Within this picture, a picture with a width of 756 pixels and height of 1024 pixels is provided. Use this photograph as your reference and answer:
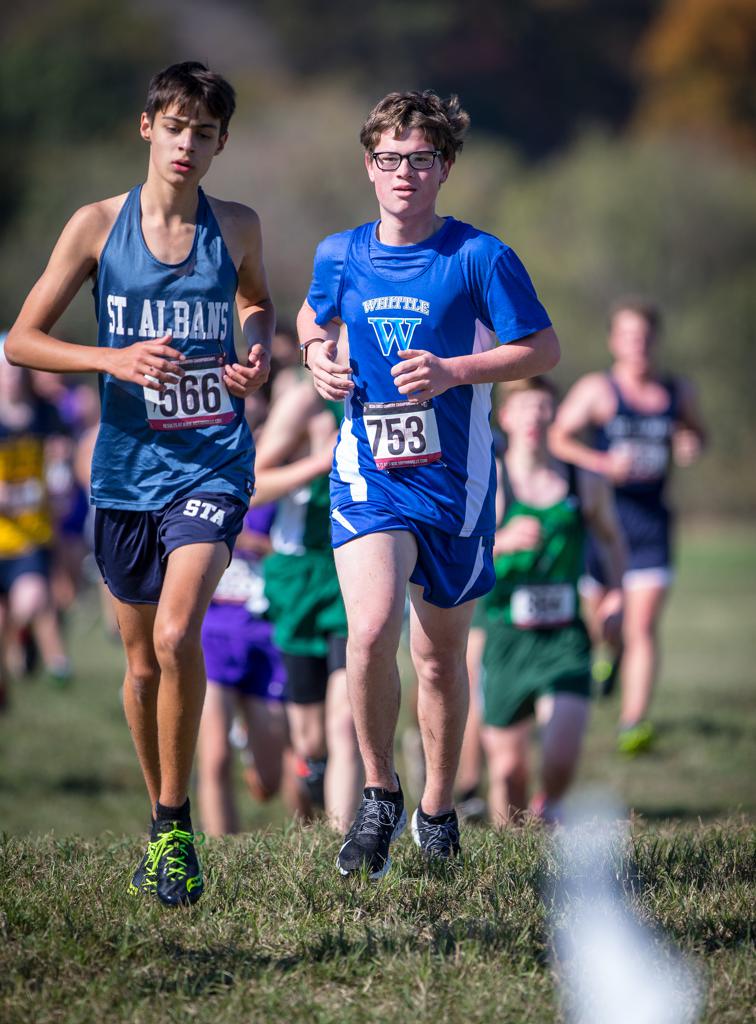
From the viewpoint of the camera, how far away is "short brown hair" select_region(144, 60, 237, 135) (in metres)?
4.49

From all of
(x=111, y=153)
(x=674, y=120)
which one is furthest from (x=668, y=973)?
(x=674, y=120)

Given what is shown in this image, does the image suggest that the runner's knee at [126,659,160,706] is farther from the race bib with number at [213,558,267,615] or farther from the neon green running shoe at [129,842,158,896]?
the race bib with number at [213,558,267,615]

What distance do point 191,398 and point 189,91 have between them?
0.95 m

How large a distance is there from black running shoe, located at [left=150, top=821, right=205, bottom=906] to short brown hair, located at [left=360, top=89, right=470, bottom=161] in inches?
87.5

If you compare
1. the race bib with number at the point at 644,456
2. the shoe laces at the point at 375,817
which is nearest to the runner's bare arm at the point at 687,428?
the race bib with number at the point at 644,456

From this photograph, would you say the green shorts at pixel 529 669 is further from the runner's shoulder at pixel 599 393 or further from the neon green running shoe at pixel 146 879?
the runner's shoulder at pixel 599 393

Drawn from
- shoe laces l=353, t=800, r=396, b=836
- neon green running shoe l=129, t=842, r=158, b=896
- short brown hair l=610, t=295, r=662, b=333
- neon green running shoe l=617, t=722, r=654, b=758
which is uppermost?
short brown hair l=610, t=295, r=662, b=333

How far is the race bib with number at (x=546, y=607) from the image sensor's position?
23.5 feet

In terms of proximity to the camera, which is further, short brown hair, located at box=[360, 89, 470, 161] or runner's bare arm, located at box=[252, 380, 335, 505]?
runner's bare arm, located at box=[252, 380, 335, 505]

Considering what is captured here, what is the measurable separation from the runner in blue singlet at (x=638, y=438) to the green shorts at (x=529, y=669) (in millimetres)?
2769

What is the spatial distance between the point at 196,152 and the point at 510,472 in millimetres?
3168

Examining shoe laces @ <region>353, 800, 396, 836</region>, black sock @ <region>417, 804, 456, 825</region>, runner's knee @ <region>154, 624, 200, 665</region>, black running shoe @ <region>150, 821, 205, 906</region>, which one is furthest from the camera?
black sock @ <region>417, 804, 456, 825</region>

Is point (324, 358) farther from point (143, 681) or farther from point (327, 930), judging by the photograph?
point (327, 930)

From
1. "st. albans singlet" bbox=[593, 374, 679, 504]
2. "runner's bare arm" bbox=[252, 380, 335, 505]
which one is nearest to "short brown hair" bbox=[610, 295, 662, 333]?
"st. albans singlet" bbox=[593, 374, 679, 504]
